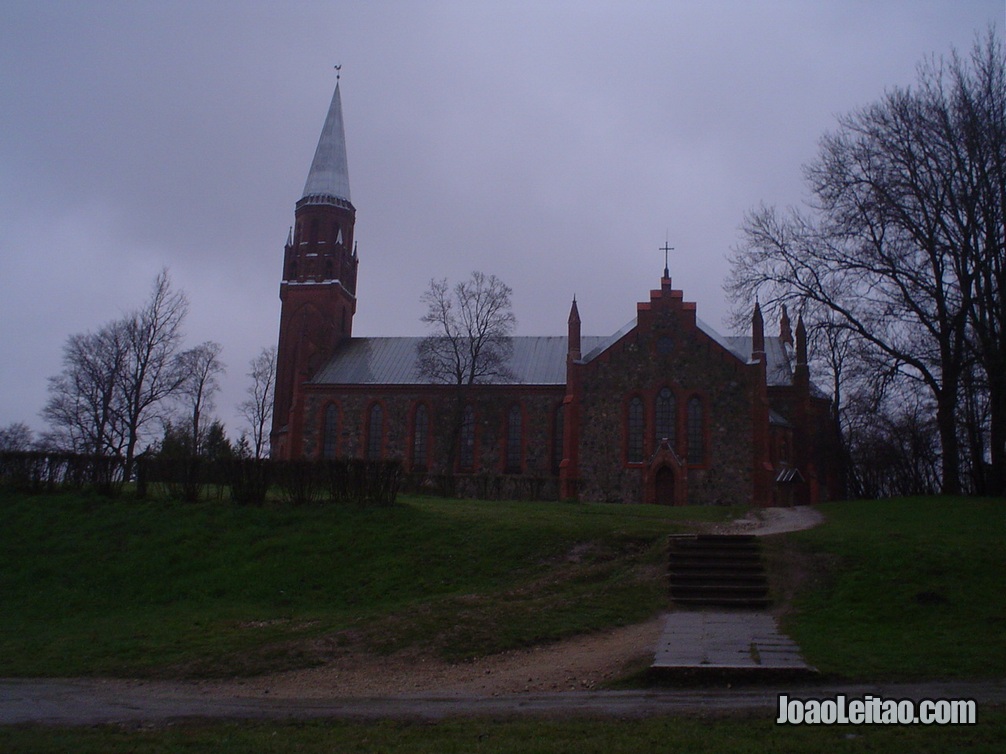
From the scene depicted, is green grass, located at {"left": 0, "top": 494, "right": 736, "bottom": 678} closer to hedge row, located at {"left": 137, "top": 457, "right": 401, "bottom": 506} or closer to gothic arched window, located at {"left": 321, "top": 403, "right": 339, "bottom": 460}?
hedge row, located at {"left": 137, "top": 457, "right": 401, "bottom": 506}

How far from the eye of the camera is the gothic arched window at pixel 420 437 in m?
47.7

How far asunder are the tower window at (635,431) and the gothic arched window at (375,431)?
1491 cm

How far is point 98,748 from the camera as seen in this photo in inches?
340

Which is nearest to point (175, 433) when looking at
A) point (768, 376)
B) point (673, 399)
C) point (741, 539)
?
point (673, 399)

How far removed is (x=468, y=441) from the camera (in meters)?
47.5

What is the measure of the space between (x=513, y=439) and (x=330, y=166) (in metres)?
23.6

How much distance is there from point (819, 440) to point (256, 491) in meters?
29.6

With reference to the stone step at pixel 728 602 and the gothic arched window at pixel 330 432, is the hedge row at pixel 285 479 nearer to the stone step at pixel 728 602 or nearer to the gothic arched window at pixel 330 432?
the stone step at pixel 728 602

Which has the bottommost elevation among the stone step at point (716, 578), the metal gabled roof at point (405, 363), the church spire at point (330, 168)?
the stone step at point (716, 578)

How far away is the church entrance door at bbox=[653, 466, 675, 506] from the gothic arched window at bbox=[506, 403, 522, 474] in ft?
29.7

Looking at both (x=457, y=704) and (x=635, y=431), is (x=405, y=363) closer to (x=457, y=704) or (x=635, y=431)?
(x=635, y=431)

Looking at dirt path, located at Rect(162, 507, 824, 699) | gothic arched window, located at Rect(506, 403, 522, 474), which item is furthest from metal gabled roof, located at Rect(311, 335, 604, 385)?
dirt path, located at Rect(162, 507, 824, 699)

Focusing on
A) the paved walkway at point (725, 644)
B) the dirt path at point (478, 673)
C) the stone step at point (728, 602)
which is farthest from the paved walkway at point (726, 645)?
the dirt path at point (478, 673)

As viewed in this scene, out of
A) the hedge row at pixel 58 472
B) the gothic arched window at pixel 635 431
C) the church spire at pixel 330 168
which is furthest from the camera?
the church spire at pixel 330 168
